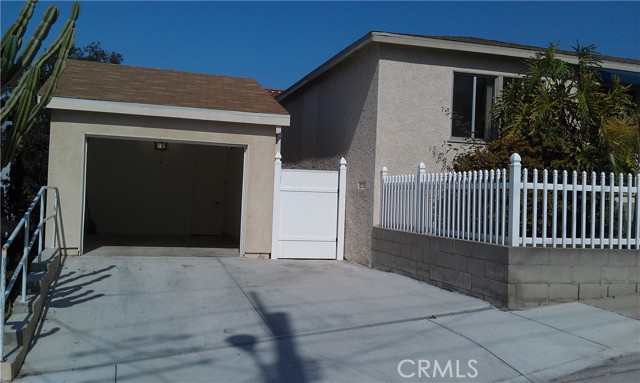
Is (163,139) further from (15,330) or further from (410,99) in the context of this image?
(15,330)

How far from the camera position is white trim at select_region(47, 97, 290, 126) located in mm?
10734

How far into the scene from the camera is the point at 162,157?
16.9 metres

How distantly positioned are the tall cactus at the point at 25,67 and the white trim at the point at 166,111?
14.6ft

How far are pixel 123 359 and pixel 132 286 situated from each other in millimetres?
3068

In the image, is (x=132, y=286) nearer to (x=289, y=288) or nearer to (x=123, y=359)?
(x=289, y=288)

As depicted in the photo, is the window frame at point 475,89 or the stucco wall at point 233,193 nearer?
the window frame at point 475,89

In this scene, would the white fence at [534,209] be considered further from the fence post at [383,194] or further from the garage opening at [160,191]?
the garage opening at [160,191]

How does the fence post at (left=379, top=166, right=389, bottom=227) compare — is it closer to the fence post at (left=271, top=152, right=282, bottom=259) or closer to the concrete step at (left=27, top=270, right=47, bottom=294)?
the fence post at (left=271, top=152, right=282, bottom=259)

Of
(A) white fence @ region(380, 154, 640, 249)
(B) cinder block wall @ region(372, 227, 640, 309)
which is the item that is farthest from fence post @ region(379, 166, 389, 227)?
(B) cinder block wall @ region(372, 227, 640, 309)

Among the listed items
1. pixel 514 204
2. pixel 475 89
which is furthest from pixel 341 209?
pixel 514 204

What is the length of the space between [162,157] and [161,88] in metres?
4.41

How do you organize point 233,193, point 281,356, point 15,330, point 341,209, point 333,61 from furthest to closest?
point 233,193, point 333,61, point 341,209, point 281,356, point 15,330

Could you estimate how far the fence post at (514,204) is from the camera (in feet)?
25.0

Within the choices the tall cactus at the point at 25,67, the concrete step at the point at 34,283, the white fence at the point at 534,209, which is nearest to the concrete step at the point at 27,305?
the concrete step at the point at 34,283
